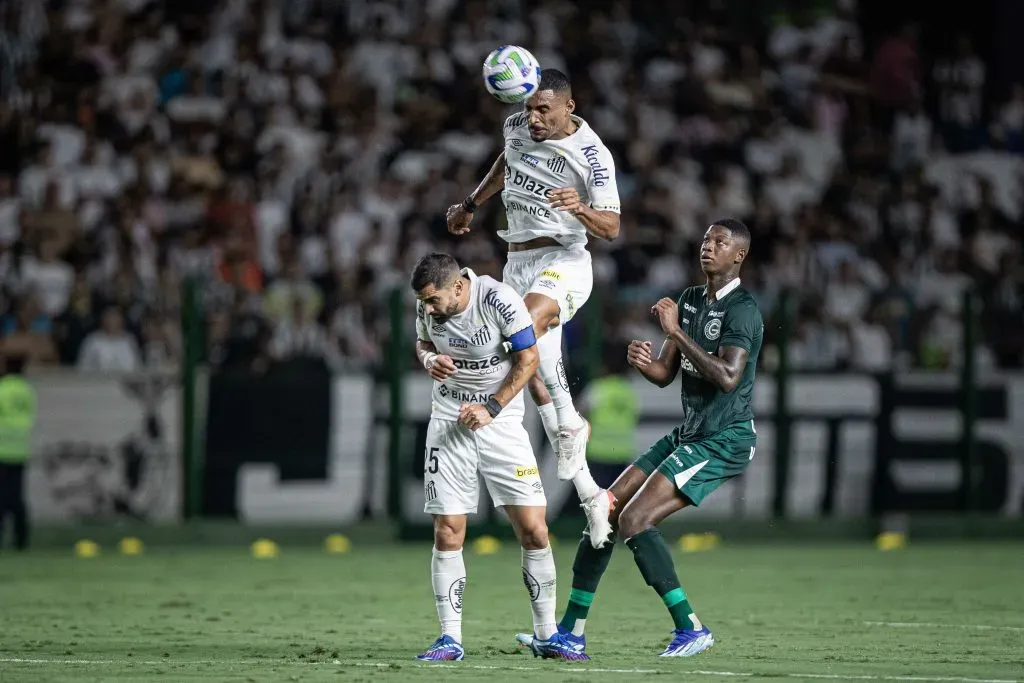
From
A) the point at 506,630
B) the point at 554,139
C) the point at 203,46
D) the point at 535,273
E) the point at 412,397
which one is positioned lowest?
the point at 506,630

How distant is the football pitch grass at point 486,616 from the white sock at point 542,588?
23cm

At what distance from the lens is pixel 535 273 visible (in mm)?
10953

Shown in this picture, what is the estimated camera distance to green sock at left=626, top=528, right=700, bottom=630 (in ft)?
32.7

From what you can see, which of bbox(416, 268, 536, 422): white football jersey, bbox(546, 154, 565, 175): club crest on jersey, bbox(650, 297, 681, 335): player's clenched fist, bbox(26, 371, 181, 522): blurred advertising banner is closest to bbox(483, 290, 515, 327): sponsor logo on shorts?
bbox(416, 268, 536, 422): white football jersey

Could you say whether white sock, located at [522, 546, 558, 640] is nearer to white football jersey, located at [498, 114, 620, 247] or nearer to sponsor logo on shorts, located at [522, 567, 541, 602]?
sponsor logo on shorts, located at [522, 567, 541, 602]

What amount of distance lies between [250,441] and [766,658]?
9907mm

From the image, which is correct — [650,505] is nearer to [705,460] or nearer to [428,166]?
[705,460]

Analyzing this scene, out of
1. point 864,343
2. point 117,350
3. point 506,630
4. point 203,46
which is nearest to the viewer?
point 506,630

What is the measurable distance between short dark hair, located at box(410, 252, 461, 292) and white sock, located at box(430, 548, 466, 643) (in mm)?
1638

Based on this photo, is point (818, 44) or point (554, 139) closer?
point (554, 139)

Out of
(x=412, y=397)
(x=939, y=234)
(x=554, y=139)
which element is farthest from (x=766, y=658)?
(x=939, y=234)

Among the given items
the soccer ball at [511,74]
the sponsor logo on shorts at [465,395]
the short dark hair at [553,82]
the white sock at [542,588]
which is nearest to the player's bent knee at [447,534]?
the white sock at [542,588]

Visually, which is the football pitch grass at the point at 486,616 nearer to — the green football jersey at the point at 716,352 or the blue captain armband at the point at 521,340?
the green football jersey at the point at 716,352

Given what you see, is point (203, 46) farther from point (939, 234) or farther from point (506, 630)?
point (506, 630)
